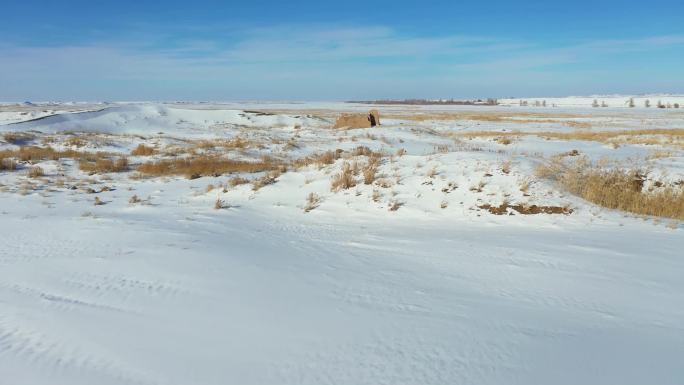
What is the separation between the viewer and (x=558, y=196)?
7.66m

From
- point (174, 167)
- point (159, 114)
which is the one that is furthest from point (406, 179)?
point (159, 114)

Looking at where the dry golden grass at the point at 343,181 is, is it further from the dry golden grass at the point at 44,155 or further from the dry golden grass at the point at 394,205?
the dry golden grass at the point at 44,155

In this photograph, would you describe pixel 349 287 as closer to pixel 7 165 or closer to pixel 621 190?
pixel 621 190

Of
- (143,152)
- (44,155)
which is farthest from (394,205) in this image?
(44,155)

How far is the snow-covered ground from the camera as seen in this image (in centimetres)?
298

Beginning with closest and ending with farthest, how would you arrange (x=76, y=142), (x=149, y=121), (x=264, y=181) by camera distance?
(x=264, y=181)
(x=76, y=142)
(x=149, y=121)

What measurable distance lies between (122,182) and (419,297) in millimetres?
9896

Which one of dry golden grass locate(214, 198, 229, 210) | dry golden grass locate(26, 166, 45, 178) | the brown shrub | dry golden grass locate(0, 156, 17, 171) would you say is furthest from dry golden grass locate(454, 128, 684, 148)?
dry golden grass locate(0, 156, 17, 171)

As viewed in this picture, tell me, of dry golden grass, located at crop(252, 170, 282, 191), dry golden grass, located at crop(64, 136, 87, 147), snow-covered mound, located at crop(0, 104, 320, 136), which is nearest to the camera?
dry golden grass, located at crop(252, 170, 282, 191)

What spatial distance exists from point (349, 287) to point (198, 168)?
9797 mm

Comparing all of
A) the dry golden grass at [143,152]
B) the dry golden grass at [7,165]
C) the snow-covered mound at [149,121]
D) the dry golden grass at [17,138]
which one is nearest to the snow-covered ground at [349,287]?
the dry golden grass at [7,165]

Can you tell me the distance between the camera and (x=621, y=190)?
816 centimetres

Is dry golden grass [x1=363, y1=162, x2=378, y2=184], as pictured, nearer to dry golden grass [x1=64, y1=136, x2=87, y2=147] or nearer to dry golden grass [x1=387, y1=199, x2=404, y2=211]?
dry golden grass [x1=387, y1=199, x2=404, y2=211]

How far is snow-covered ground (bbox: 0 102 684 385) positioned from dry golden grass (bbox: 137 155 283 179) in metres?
3.34
